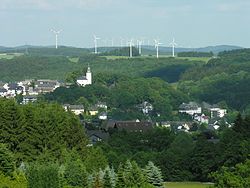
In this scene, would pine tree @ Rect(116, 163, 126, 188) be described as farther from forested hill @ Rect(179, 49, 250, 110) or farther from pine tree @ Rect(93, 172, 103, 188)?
forested hill @ Rect(179, 49, 250, 110)

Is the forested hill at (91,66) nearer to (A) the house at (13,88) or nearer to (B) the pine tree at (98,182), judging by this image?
(A) the house at (13,88)

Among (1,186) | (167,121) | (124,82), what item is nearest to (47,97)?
(124,82)

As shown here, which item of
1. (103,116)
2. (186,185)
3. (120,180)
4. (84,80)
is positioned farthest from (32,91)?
(120,180)

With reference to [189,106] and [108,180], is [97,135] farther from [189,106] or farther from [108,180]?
[189,106]

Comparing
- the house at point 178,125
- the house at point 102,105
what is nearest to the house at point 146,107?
the house at point 102,105


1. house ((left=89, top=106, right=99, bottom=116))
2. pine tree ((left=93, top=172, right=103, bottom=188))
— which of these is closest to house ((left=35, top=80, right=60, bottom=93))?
house ((left=89, top=106, right=99, bottom=116))

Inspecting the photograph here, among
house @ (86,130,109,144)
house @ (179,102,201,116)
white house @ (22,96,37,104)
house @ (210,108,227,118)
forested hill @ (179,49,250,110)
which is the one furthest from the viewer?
forested hill @ (179,49,250,110)
